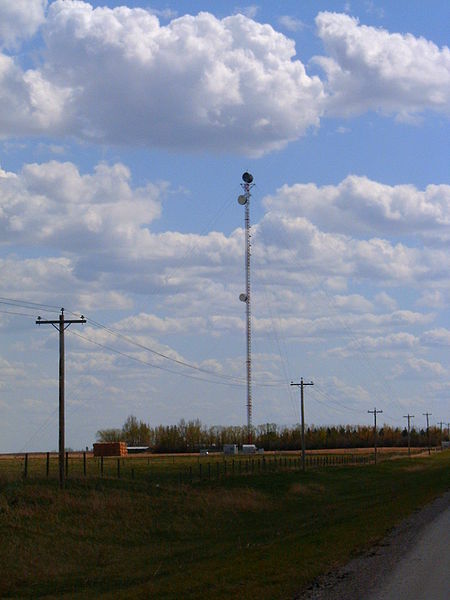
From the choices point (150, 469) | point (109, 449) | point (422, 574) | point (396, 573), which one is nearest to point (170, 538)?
point (396, 573)

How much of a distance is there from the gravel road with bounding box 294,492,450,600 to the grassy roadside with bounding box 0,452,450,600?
0.59 metres

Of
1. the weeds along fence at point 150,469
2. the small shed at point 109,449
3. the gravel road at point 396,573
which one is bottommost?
the small shed at point 109,449

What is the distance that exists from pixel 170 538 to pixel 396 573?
57.9 ft

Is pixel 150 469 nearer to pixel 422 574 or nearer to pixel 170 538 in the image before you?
pixel 170 538

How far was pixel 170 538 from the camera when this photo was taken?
111 ft

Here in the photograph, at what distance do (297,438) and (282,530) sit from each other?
538ft

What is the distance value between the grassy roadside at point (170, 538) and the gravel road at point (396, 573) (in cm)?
59

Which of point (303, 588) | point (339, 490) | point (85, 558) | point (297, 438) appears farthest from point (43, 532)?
point (297, 438)

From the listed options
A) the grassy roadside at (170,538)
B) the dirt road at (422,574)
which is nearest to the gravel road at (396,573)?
the dirt road at (422,574)

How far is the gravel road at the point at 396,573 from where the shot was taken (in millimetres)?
15211

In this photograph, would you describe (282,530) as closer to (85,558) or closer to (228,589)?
(85,558)

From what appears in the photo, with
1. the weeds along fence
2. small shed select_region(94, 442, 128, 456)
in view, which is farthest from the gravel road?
small shed select_region(94, 442, 128, 456)

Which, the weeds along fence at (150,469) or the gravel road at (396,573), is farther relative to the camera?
the weeds along fence at (150,469)

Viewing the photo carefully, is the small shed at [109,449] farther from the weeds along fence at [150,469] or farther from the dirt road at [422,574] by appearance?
the dirt road at [422,574]
